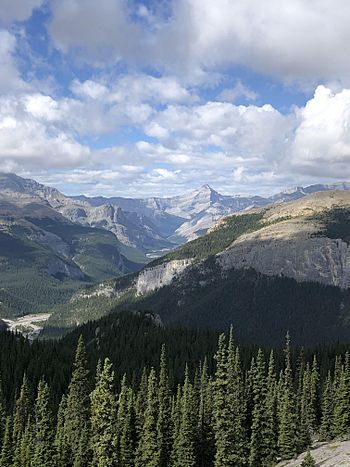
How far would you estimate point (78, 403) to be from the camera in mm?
89938

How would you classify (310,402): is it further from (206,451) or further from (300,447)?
(206,451)

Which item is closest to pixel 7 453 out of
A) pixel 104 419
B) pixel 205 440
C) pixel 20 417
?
pixel 20 417

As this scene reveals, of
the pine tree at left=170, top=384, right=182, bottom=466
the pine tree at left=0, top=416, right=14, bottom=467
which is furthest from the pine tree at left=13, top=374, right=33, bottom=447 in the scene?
the pine tree at left=170, top=384, right=182, bottom=466

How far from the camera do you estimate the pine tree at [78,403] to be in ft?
275

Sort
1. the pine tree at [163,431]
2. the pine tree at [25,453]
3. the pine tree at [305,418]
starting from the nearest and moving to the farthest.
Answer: the pine tree at [163,431] < the pine tree at [25,453] < the pine tree at [305,418]

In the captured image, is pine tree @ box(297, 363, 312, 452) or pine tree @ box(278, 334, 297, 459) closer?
pine tree @ box(278, 334, 297, 459)

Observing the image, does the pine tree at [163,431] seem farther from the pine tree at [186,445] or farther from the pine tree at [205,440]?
the pine tree at [205,440]

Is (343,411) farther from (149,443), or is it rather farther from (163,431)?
(149,443)

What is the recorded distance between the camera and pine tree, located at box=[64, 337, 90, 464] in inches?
3300

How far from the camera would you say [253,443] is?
9250cm

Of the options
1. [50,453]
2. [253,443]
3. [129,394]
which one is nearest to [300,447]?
Result: [253,443]

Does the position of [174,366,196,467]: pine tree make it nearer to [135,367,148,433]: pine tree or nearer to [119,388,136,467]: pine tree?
[119,388,136,467]: pine tree

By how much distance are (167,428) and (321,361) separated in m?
116

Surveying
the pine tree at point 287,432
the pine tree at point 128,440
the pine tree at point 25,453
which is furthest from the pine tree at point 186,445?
the pine tree at point 25,453
